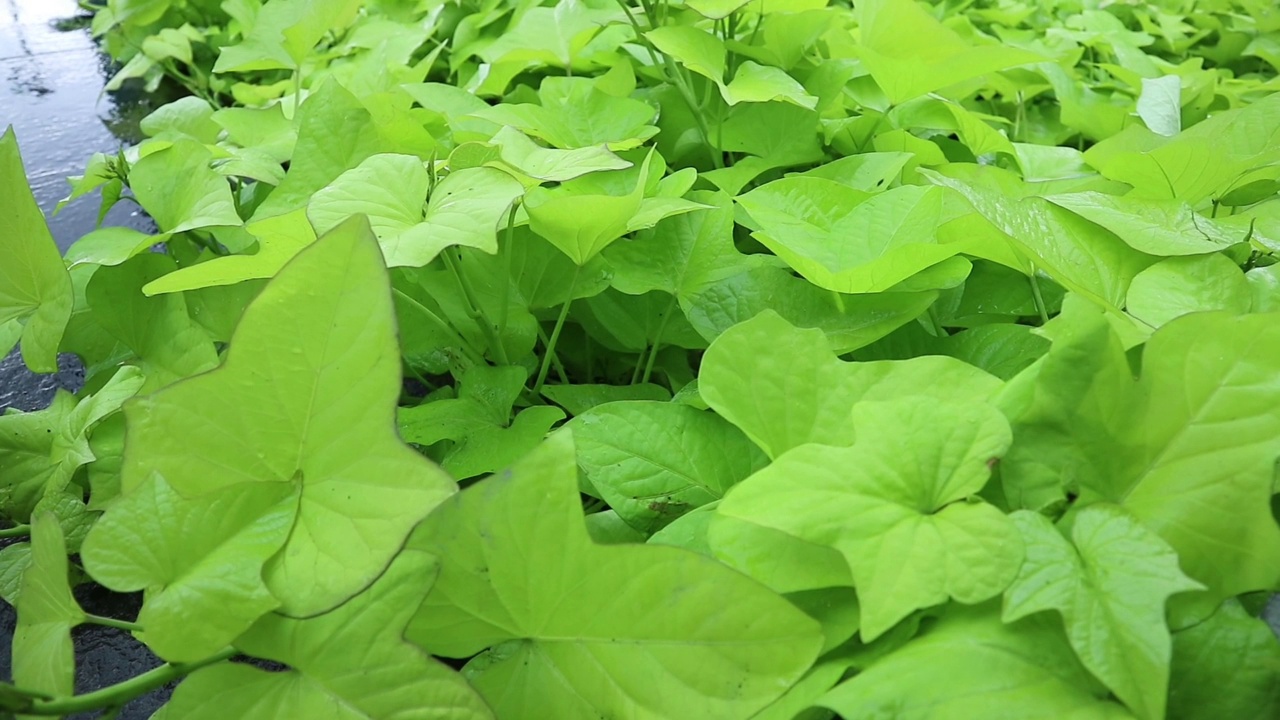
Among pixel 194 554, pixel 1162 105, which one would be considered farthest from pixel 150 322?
pixel 1162 105

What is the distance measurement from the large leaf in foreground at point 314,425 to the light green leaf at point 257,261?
109 millimetres

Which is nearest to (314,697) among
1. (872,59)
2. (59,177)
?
(872,59)

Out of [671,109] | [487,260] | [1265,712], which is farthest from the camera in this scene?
[671,109]

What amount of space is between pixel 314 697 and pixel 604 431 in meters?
0.18

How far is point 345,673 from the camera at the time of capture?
309 mm

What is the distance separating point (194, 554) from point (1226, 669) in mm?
399

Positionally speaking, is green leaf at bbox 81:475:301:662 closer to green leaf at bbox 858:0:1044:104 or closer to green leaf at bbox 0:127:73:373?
green leaf at bbox 0:127:73:373

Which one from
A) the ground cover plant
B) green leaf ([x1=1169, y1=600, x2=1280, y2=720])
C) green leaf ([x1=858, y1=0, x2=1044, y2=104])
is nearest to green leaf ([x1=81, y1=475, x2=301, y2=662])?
the ground cover plant

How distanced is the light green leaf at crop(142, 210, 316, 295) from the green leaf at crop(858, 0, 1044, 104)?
0.40 meters

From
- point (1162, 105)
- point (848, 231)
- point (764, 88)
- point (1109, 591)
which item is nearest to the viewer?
point (1109, 591)

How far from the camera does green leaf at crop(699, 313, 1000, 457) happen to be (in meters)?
0.37

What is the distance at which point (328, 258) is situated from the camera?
322 millimetres

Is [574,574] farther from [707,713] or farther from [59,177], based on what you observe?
[59,177]

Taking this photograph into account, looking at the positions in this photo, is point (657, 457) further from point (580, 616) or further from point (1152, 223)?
point (1152, 223)
